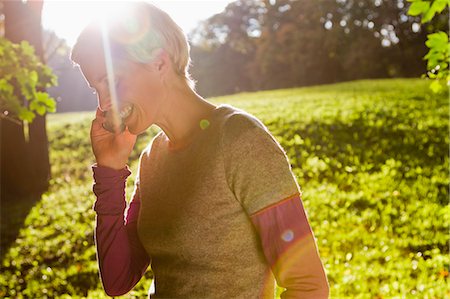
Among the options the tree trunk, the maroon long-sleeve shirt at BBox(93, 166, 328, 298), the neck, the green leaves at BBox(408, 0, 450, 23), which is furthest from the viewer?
the tree trunk

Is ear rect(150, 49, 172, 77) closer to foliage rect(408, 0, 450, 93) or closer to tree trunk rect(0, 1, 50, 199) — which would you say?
foliage rect(408, 0, 450, 93)

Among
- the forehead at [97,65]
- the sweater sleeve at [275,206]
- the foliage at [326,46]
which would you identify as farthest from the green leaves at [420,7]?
the foliage at [326,46]

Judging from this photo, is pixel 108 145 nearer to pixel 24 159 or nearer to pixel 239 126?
pixel 239 126

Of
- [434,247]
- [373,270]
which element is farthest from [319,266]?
[434,247]

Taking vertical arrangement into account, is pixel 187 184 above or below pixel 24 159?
above

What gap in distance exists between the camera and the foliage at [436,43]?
286 cm

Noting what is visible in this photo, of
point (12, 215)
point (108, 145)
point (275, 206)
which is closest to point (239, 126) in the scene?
point (275, 206)

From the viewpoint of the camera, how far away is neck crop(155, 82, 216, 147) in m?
1.90

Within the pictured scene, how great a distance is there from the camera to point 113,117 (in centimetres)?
200

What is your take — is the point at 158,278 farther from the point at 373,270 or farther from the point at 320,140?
the point at 320,140

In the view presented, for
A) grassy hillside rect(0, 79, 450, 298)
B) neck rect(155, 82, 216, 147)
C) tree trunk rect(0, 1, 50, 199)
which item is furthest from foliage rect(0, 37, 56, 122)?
tree trunk rect(0, 1, 50, 199)

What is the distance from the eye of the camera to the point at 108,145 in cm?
215

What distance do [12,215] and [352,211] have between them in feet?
23.9

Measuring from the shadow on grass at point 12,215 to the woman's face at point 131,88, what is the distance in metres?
7.45
